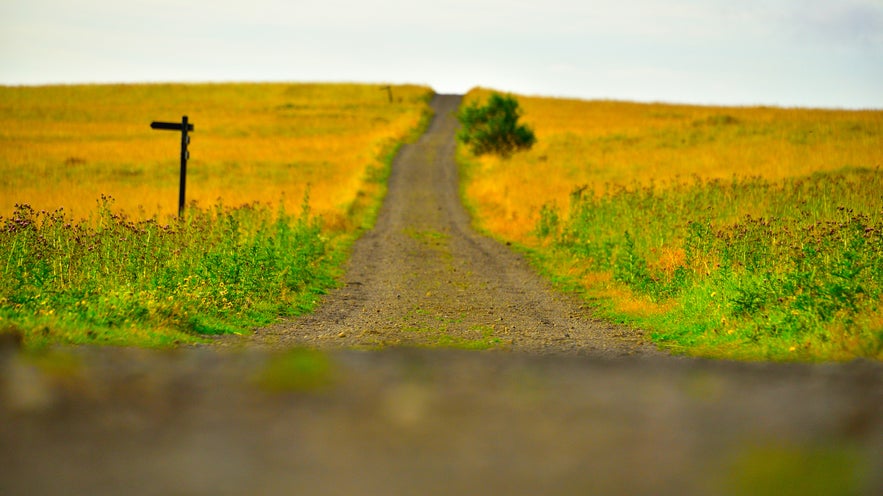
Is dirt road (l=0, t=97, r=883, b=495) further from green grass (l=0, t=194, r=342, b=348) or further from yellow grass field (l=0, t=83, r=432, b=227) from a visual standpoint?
yellow grass field (l=0, t=83, r=432, b=227)

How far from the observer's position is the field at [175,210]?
856 cm

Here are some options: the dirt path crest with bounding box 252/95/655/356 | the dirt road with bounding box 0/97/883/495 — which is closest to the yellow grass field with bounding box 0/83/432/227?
the dirt path crest with bounding box 252/95/655/356

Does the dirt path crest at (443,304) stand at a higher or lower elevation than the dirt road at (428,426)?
lower

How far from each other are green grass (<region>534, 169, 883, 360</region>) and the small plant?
773 inches

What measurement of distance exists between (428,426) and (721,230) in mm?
11118

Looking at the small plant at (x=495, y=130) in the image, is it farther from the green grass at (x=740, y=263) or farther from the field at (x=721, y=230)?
the green grass at (x=740, y=263)

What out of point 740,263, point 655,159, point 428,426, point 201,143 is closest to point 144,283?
point 428,426

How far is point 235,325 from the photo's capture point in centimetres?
945

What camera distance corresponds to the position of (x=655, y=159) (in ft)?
116

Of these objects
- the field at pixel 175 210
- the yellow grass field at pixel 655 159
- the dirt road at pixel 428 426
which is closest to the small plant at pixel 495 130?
the yellow grass field at pixel 655 159

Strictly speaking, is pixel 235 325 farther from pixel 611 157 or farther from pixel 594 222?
pixel 611 157

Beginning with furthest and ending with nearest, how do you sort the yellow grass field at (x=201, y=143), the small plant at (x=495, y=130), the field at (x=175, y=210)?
the small plant at (x=495, y=130) < the yellow grass field at (x=201, y=143) < the field at (x=175, y=210)

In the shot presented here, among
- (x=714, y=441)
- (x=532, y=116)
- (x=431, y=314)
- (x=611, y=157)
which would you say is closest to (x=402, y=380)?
(x=714, y=441)

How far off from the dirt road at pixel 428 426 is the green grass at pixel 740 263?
293 cm
